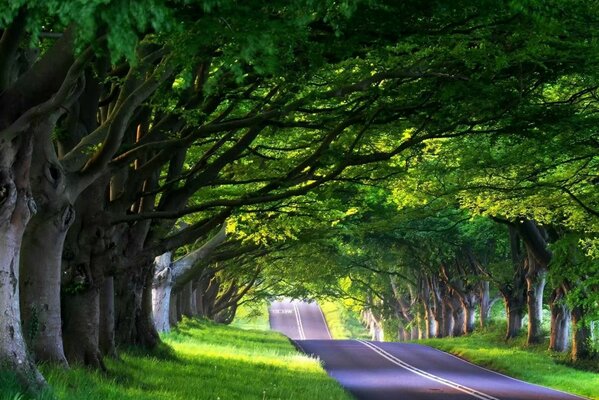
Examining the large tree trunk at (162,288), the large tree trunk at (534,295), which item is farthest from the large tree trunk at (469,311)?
the large tree trunk at (162,288)

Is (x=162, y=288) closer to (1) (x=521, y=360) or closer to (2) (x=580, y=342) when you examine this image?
(1) (x=521, y=360)

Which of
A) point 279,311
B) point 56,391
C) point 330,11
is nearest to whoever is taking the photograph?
point 330,11

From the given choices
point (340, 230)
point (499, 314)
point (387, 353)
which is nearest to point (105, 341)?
point (340, 230)

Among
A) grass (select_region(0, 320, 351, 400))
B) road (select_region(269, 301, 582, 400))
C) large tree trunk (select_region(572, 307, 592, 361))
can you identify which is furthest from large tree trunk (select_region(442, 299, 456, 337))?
grass (select_region(0, 320, 351, 400))

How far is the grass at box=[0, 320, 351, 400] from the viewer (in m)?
11.0

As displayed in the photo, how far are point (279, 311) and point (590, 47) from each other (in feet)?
414

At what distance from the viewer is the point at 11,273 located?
9055 millimetres

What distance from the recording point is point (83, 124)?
46.7 ft

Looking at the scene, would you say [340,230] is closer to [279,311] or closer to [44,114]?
[44,114]

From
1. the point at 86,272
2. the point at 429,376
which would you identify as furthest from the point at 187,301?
the point at 86,272

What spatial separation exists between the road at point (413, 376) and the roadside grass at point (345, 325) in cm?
6083

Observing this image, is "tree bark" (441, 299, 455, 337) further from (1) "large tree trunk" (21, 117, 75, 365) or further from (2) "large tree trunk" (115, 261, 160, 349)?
(1) "large tree trunk" (21, 117, 75, 365)

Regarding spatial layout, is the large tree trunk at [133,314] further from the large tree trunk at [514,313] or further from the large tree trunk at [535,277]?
the large tree trunk at [514,313]

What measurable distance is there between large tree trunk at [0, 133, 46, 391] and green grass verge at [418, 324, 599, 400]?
1718 centimetres
